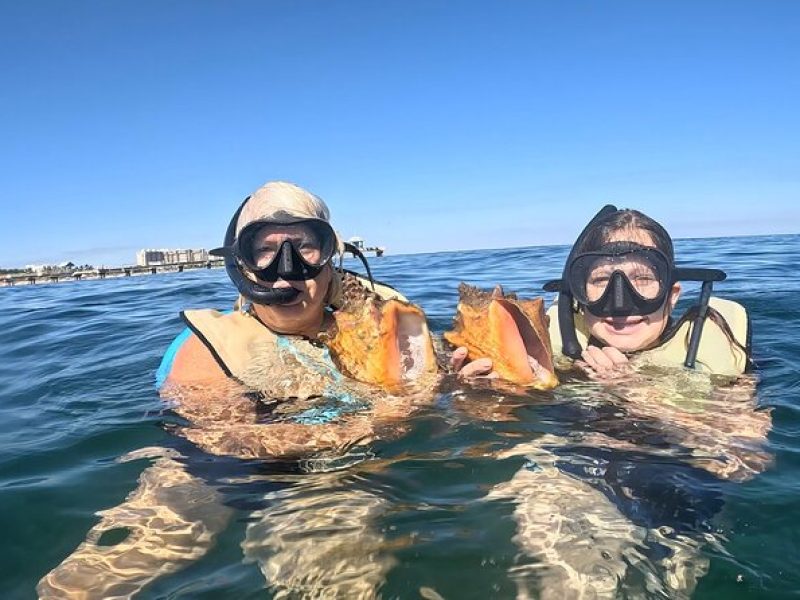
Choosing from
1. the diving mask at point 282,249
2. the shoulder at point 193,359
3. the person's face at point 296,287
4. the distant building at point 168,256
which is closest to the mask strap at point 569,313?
the person's face at point 296,287

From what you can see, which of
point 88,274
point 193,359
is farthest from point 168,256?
point 193,359

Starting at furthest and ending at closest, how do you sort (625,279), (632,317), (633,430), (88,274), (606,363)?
(88,274), (632,317), (606,363), (625,279), (633,430)

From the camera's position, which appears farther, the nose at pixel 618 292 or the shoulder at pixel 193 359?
the shoulder at pixel 193 359

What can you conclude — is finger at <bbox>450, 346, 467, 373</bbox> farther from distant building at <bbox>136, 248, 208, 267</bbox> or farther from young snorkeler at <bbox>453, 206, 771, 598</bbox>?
distant building at <bbox>136, 248, 208, 267</bbox>

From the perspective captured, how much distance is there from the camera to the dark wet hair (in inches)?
188

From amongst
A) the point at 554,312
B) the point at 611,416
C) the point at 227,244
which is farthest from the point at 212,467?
the point at 554,312

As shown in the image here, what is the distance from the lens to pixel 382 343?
404cm

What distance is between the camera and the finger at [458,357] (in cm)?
421

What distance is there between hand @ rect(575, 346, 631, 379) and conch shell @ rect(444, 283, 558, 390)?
52 centimetres

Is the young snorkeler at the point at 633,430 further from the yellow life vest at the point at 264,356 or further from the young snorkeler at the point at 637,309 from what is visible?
the yellow life vest at the point at 264,356

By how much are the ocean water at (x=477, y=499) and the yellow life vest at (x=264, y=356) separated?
0.55m

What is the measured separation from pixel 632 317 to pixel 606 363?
400mm

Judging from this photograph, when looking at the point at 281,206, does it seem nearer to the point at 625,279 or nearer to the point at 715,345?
the point at 625,279

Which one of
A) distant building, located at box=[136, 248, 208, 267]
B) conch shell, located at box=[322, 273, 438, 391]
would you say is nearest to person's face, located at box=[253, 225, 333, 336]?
conch shell, located at box=[322, 273, 438, 391]
